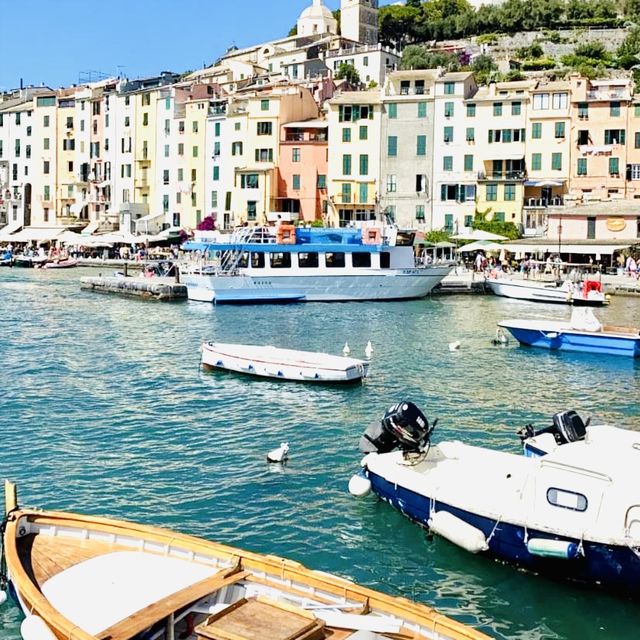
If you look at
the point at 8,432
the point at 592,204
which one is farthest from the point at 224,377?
the point at 592,204

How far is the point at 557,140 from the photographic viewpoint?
213 ft

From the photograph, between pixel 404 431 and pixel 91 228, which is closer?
pixel 404 431

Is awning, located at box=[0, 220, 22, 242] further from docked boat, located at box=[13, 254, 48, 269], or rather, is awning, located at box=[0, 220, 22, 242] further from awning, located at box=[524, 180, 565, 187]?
awning, located at box=[524, 180, 565, 187]

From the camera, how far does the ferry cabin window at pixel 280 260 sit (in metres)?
49.2

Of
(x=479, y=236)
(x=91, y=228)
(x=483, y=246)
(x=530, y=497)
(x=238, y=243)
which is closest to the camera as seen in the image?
(x=530, y=497)

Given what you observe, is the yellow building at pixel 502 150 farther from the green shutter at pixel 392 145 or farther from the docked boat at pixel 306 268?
the docked boat at pixel 306 268

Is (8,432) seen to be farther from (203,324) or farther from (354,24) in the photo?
(354,24)

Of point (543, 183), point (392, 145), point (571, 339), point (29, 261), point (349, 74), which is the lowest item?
point (571, 339)

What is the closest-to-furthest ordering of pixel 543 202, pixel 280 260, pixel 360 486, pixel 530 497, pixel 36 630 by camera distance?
pixel 36 630
pixel 530 497
pixel 360 486
pixel 280 260
pixel 543 202

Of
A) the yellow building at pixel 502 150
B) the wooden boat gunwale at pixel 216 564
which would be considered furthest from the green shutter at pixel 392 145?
the wooden boat gunwale at pixel 216 564

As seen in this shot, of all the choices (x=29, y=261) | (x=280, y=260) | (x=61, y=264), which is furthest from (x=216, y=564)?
(x=29, y=261)

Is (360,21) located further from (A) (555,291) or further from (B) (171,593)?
(B) (171,593)

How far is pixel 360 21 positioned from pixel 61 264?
219 feet

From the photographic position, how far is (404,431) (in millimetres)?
14742
